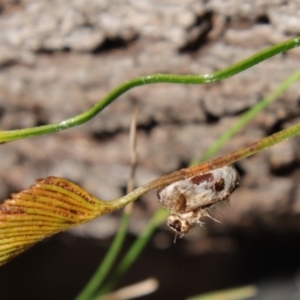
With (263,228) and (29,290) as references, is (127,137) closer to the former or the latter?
(263,228)

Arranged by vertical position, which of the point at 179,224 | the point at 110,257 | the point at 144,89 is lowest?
the point at 179,224

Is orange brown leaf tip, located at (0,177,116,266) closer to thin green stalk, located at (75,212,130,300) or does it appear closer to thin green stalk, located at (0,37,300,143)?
thin green stalk, located at (0,37,300,143)

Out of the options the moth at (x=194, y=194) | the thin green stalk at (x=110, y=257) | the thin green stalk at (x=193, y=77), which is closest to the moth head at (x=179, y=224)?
the moth at (x=194, y=194)

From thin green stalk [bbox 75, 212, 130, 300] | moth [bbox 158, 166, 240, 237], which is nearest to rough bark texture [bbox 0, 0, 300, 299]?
thin green stalk [bbox 75, 212, 130, 300]

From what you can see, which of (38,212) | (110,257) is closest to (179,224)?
(38,212)

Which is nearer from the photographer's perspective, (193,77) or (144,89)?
(193,77)

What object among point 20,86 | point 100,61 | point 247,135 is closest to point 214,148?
point 247,135

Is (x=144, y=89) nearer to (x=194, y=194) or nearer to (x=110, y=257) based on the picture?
(x=110, y=257)

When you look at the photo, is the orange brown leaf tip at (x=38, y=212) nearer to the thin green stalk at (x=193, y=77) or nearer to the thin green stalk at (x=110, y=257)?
the thin green stalk at (x=193, y=77)
